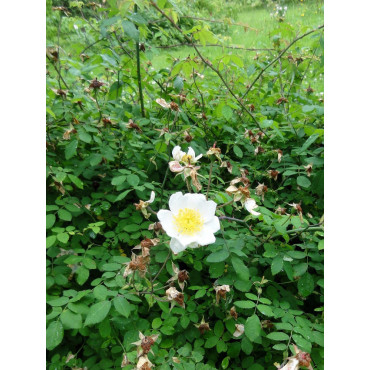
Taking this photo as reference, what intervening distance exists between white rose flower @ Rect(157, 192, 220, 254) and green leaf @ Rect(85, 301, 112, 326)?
21 cm

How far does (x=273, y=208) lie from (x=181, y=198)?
1.61ft

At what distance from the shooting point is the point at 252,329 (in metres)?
0.76

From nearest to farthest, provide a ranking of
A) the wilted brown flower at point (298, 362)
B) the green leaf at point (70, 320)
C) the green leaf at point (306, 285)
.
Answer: the wilted brown flower at point (298, 362)
the green leaf at point (70, 320)
the green leaf at point (306, 285)

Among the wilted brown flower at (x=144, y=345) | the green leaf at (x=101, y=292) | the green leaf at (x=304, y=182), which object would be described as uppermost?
the green leaf at (x=304, y=182)

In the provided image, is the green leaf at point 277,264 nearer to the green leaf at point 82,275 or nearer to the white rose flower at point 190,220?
the white rose flower at point 190,220

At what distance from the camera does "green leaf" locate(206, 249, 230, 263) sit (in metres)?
0.81

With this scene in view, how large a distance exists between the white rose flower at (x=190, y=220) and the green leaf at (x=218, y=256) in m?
0.09

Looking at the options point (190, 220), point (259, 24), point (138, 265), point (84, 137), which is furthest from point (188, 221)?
point (259, 24)

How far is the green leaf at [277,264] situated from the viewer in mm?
835

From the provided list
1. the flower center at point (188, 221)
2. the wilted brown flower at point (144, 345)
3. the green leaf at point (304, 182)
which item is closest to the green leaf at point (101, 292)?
the wilted brown flower at point (144, 345)

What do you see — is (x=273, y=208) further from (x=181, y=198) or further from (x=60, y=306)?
(x=60, y=306)

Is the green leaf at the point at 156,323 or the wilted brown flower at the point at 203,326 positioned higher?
the green leaf at the point at 156,323

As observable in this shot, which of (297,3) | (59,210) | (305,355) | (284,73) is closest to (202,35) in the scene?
(59,210)

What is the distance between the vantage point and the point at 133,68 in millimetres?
1322
